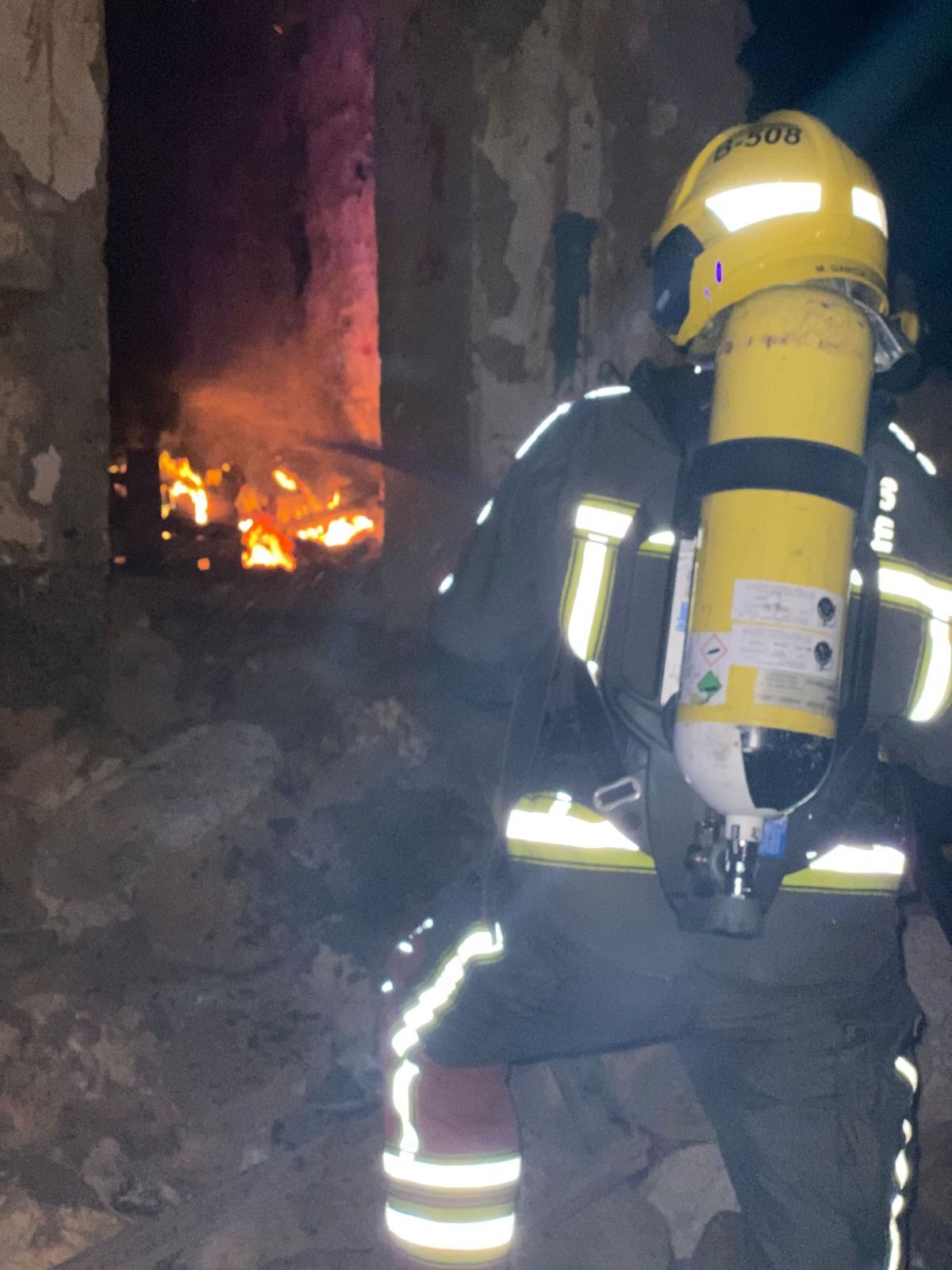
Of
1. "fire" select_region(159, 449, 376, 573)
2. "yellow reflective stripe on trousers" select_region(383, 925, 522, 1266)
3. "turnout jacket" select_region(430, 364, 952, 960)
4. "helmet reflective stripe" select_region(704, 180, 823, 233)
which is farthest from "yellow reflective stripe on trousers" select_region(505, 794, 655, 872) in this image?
"fire" select_region(159, 449, 376, 573)

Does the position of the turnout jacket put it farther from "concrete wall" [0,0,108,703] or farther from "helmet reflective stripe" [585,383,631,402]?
"concrete wall" [0,0,108,703]

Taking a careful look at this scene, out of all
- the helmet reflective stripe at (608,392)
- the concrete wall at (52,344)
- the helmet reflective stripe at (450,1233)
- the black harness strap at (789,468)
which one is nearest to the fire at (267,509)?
the concrete wall at (52,344)

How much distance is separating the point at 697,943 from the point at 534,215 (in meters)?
2.30

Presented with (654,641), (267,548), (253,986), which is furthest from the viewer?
(267,548)

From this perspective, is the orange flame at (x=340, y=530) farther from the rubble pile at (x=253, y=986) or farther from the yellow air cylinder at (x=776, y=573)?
the yellow air cylinder at (x=776, y=573)

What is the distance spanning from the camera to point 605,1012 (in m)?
1.96

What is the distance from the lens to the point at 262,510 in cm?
484

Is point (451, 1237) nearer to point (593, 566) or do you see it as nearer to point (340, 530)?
point (593, 566)

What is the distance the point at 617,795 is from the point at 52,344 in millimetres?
2036

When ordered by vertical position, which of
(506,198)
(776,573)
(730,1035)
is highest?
(506,198)

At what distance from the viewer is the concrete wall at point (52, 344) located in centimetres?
284

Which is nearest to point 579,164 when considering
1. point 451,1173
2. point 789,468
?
point 789,468

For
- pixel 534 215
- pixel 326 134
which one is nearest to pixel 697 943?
pixel 534 215

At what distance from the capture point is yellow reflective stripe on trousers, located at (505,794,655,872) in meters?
1.87
